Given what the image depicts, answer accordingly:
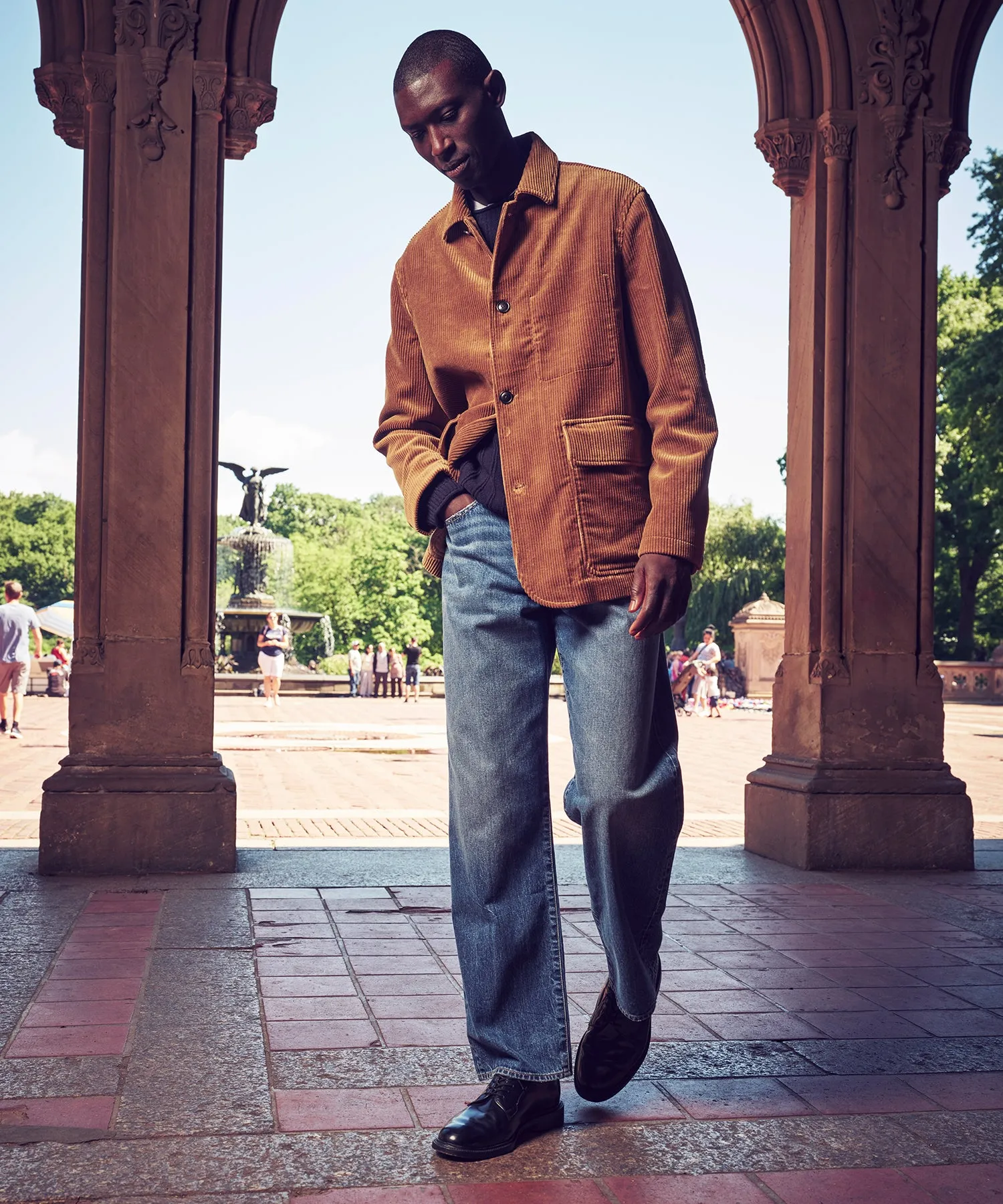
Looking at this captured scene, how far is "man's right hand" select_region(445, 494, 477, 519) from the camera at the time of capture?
2797mm

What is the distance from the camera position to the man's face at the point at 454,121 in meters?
2.64

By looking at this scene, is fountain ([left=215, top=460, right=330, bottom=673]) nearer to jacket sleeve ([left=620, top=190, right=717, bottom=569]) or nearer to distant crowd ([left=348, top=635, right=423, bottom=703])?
distant crowd ([left=348, top=635, right=423, bottom=703])

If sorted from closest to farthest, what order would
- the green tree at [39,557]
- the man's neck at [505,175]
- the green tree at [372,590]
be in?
1. the man's neck at [505,175]
2. the green tree at [372,590]
3. the green tree at [39,557]

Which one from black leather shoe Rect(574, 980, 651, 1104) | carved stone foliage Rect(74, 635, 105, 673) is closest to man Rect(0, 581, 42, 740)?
carved stone foliage Rect(74, 635, 105, 673)

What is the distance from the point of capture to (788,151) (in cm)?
712

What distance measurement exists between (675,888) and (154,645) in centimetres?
249

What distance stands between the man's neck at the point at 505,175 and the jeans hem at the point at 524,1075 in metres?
1.69

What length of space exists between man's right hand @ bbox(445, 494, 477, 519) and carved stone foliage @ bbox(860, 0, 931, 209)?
4.93 metres

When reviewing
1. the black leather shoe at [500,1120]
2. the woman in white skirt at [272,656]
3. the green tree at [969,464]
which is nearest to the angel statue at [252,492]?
the woman in white skirt at [272,656]

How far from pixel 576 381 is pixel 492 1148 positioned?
1448mm

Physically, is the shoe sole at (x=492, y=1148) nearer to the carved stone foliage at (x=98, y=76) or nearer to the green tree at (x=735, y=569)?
the carved stone foliage at (x=98, y=76)

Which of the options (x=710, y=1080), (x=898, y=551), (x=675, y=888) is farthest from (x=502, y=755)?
(x=898, y=551)

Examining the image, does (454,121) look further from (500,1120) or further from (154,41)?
(154,41)

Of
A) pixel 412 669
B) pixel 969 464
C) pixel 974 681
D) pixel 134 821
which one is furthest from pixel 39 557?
pixel 134 821
